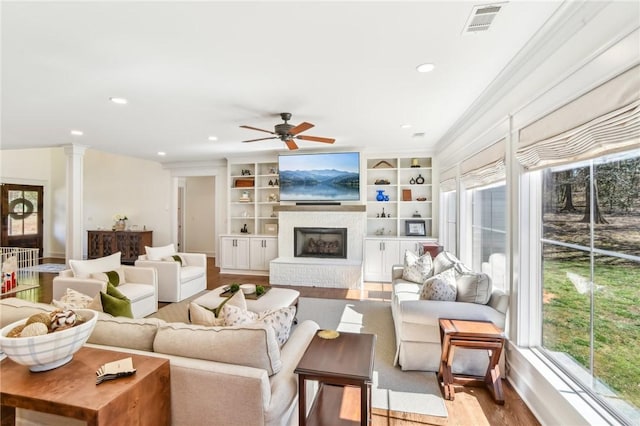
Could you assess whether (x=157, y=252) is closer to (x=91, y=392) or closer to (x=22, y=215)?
(x=91, y=392)

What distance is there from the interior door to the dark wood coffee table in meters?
9.77

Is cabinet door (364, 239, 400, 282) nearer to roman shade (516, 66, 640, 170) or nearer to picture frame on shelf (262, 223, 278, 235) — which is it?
picture frame on shelf (262, 223, 278, 235)

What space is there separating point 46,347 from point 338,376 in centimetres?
131

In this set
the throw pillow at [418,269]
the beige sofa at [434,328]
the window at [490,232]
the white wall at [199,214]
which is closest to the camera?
the beige sofa at [434,328]

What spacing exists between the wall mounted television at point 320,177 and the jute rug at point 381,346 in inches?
83.8

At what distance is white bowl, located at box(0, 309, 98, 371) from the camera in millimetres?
1219

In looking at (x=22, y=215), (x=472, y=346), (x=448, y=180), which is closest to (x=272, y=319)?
(x=472, y=346)

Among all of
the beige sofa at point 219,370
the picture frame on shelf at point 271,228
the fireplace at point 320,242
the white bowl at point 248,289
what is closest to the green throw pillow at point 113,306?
the beige sofa at point 219,370

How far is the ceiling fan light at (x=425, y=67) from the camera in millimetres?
2346

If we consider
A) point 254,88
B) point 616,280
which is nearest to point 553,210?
point 616,280

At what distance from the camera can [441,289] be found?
106 inches

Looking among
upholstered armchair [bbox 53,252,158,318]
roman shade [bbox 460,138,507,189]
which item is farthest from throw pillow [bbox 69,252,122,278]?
roman shade [bbox 460,138,507,189]

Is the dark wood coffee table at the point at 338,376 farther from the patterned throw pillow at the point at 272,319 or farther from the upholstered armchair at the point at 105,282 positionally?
the upholstered armchair at the point at 105,282

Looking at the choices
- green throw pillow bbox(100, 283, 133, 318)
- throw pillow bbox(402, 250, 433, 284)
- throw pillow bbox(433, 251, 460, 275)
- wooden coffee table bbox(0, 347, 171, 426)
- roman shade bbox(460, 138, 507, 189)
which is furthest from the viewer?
throw pillow bbox(402, 250, 433, 284)
